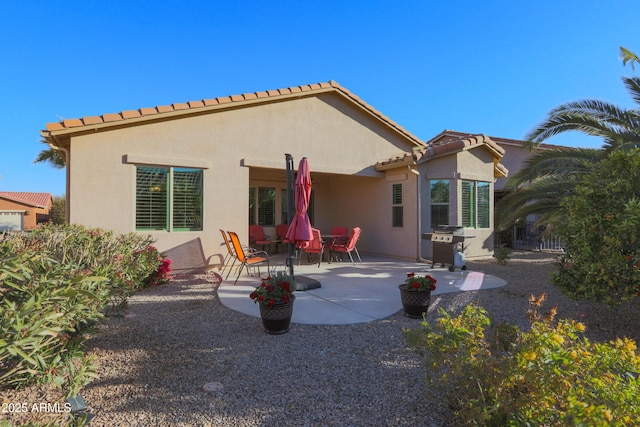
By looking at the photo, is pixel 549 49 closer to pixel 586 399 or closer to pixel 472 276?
pixel 472 276

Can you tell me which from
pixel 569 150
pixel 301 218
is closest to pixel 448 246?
pixel 301 218

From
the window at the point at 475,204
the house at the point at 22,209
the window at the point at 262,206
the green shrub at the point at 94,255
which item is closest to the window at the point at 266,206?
the window at the point at 262,206

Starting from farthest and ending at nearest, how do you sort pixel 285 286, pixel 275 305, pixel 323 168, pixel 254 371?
pixel 323 168
pixel 285 286
pixel 275 305
pixel 254 371

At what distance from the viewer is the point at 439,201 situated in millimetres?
10758

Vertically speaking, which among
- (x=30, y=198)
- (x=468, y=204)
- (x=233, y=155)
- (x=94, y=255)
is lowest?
(x=94, y=255)

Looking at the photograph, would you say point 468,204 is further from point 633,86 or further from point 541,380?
point 541,380

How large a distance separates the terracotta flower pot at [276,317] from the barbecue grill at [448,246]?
596 cm

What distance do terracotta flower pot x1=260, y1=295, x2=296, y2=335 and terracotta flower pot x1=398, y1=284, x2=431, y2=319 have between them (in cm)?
184

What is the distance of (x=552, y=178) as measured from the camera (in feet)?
32.9

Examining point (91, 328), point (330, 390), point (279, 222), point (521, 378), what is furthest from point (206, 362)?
point (279, 222)

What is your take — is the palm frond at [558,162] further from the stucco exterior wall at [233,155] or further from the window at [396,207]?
the stucco exterior wall at [233,155]

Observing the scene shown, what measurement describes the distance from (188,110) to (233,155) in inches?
62.3

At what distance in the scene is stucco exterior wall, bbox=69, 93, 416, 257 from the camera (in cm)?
752

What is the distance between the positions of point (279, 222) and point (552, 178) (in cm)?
948
